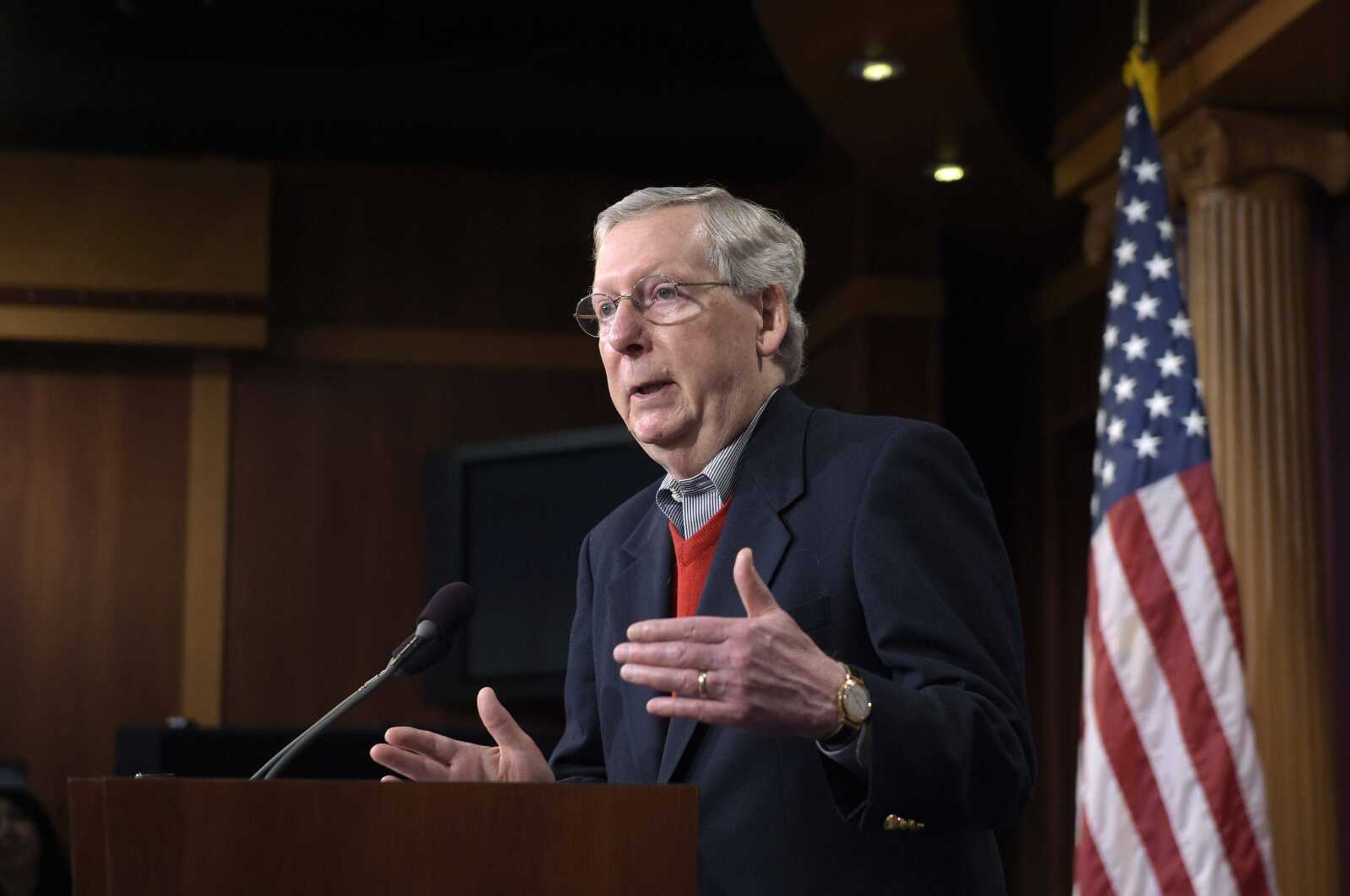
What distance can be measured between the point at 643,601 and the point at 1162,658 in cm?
242

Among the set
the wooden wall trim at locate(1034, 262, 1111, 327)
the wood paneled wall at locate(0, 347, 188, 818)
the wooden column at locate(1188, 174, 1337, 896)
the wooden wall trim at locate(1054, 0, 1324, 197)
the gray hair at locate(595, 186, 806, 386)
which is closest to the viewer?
the gray hair at locate(595, 186, 806, 386)

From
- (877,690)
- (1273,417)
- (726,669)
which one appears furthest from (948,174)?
(726,669)

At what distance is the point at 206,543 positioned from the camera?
25.1ft

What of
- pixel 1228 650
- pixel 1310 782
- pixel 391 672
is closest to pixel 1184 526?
pixel 1228 650

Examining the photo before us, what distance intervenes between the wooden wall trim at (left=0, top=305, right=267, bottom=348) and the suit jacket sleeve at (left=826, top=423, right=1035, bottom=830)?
6.09 metres

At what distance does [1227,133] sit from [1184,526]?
126 centimetres

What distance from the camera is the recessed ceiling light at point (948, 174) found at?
21.3 feet

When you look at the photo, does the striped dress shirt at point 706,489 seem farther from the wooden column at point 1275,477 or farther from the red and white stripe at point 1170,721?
the wooden column at point 1275,477

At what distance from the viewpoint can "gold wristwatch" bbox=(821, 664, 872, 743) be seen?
1.64m

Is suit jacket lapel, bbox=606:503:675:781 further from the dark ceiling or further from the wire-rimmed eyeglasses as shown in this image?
the dark ceiling

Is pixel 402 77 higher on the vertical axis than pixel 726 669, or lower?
higher

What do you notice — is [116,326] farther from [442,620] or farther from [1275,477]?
[442,620]

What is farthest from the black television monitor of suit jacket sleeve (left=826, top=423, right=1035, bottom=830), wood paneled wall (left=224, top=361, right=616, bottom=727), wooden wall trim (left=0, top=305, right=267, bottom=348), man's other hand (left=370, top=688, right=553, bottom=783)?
suit jacket sleeve (left=826, top=423, right=1035, bottom=830)

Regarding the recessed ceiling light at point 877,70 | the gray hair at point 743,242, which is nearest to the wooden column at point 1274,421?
the recessed ceiling light at point 877,70
